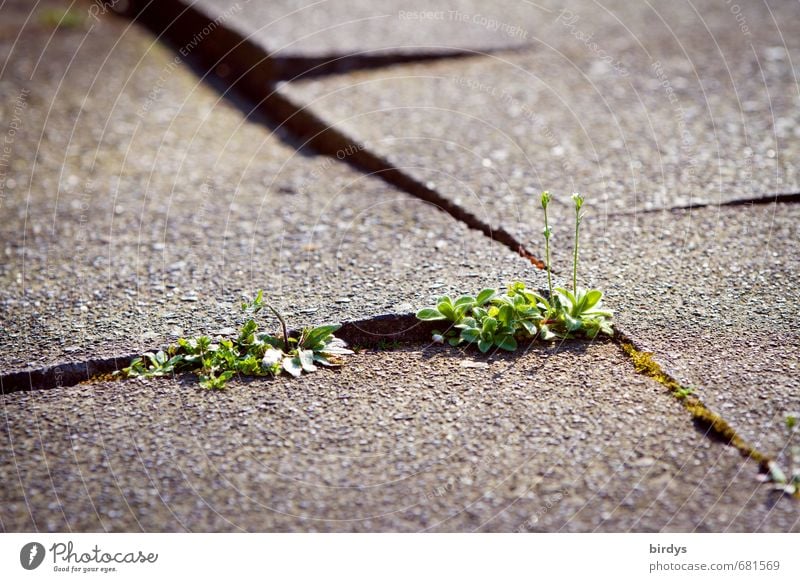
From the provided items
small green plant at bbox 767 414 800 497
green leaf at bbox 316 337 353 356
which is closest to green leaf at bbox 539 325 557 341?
green leaf at bbox 316 337 353 356

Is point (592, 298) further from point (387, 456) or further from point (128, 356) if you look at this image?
point (128, 356)

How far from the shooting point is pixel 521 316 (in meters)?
1.86

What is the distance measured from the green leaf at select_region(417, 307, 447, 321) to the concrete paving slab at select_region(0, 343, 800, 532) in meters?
0.12

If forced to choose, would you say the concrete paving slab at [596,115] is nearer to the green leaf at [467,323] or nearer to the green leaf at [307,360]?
the green leaf at [467,323]

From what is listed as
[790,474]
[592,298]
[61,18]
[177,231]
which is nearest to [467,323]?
[592,298]

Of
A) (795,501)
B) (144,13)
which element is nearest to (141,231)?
(795,501)

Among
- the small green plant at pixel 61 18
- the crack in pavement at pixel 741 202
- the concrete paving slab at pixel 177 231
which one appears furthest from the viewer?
the small green plant at pixel 61 18

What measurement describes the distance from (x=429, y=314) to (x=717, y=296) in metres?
0.68

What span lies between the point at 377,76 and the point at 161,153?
0.90m

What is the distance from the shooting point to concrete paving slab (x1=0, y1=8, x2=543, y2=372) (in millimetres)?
1993

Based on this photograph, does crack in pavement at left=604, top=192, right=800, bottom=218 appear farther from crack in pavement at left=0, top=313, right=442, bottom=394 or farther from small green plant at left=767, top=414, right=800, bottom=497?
small green plant at left=767, top=414, right=800, bottom=497

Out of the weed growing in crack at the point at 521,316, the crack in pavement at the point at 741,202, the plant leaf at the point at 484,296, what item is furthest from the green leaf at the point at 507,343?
the crack in pavement at the point at 741,202

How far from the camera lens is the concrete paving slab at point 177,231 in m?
1.99

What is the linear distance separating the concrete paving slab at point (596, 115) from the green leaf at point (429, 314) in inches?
19.1
